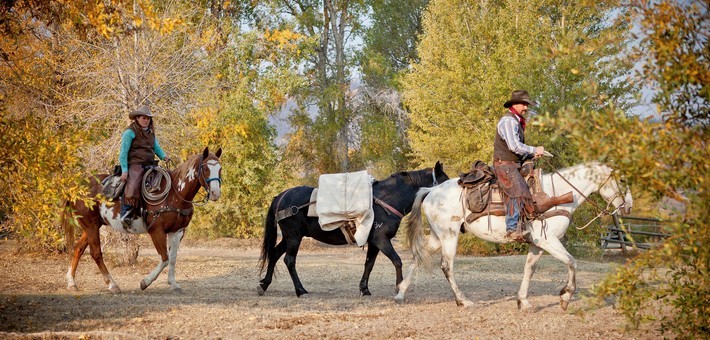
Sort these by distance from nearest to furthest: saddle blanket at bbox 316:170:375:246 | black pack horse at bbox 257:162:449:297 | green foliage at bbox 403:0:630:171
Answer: saddle blanket at bbox 316:170:375:246
black pack horse at bbox 257:162:449:297
green foliage at bbox 403:0:630:171

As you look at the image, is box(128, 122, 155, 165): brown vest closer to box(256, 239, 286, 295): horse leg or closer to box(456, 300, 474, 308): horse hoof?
box(256, 239, 286, 295): horse leg

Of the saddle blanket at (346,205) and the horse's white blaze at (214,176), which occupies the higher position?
the horse's white blaze at (214,176)

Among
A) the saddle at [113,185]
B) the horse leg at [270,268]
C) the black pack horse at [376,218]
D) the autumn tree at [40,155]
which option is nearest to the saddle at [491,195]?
the black pack horse at [376,218]

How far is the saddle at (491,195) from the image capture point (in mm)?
9859

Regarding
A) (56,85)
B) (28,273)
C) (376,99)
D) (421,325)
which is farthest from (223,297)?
(376,99)

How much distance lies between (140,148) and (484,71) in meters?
13.0

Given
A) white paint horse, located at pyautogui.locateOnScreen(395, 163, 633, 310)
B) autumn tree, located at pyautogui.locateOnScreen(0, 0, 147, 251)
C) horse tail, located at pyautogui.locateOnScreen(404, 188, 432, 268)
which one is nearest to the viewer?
autumn tree, located at pyautogui.locateOnScreen(0, 0, 147, 251)

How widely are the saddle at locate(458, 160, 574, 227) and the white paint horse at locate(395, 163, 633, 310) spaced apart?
0.11 m

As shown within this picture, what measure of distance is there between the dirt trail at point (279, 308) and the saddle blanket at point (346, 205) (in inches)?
46.8

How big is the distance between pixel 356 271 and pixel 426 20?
10.6 meters

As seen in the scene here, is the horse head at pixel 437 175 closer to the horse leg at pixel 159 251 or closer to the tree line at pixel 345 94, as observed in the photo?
the tree line at pixel 345 94

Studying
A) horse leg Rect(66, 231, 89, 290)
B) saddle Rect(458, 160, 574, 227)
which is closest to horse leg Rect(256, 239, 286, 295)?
horse leg Rect(66, 231, 89, 290)

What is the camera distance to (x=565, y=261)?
32.5ft

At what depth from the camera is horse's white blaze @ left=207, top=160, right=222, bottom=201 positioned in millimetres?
11633
